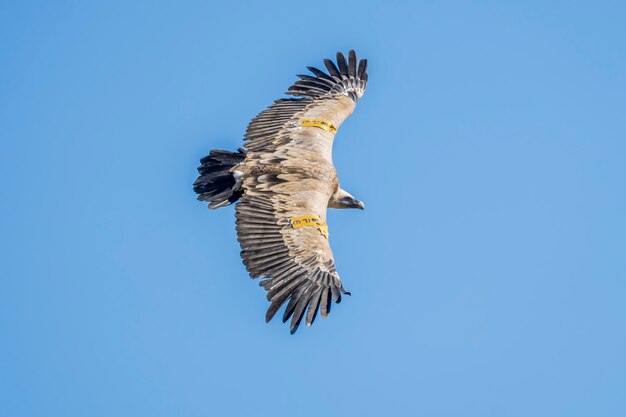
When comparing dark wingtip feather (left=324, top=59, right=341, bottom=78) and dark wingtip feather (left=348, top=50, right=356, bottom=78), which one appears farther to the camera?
dark wingtip feather (left=348, top=50, right=356, bottom=78)

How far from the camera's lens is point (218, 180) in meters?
16.2

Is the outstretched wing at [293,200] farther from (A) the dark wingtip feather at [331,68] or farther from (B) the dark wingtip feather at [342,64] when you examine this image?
(B) the dark wingtip feather at [342,64]

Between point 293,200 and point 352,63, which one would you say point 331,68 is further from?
point 293,200

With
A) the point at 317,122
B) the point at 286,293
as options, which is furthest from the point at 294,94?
the point at 286,293

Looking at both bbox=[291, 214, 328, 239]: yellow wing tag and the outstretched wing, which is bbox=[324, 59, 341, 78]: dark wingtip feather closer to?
the outstretched wing

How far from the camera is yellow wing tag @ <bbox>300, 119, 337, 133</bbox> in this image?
17734mm

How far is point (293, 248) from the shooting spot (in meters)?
15.1

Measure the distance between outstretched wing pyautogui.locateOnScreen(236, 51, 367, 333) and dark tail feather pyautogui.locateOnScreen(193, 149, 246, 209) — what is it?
195 millimetres

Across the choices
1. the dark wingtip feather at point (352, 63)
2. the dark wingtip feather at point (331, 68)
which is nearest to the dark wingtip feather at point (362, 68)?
the dark wingtip feather at point (352, 63)

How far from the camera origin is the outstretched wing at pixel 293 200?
1455 cm

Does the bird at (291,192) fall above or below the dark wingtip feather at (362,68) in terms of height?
below

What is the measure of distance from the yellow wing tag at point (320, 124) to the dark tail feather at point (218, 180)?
5.13 ft

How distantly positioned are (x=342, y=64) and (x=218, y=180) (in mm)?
4348

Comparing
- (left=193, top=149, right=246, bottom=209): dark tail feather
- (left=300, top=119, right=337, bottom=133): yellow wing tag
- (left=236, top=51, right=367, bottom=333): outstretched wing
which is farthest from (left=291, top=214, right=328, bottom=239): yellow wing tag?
(left=300, top=119, right=337, bottom=133): yellow wing tag
